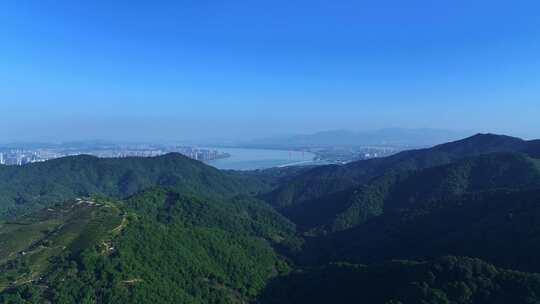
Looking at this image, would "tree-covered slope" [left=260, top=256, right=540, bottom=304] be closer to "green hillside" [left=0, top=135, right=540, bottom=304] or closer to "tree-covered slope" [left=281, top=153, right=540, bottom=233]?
"green hillside" [left=0, top=135, right=540, bottom=304]

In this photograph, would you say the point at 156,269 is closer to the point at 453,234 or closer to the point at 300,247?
the point at 300,247

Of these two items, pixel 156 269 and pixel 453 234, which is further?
pixel 453 234

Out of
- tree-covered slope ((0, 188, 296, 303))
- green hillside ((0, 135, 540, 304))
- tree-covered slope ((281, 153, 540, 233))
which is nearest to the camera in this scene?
green hillside ((0, 135, 540, 304))

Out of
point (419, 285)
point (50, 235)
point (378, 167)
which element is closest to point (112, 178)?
point (378, 167)

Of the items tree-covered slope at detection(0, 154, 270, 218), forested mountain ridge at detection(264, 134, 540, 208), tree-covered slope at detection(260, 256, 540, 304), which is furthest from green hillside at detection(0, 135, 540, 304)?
tree-covered slope at detection(0, 154, 270, 218)

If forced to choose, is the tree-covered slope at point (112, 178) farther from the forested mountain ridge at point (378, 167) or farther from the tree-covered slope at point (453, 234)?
the tree-covered slope at point (453, 234)

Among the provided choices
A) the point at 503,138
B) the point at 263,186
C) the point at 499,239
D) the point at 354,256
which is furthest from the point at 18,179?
the point at 503,138
